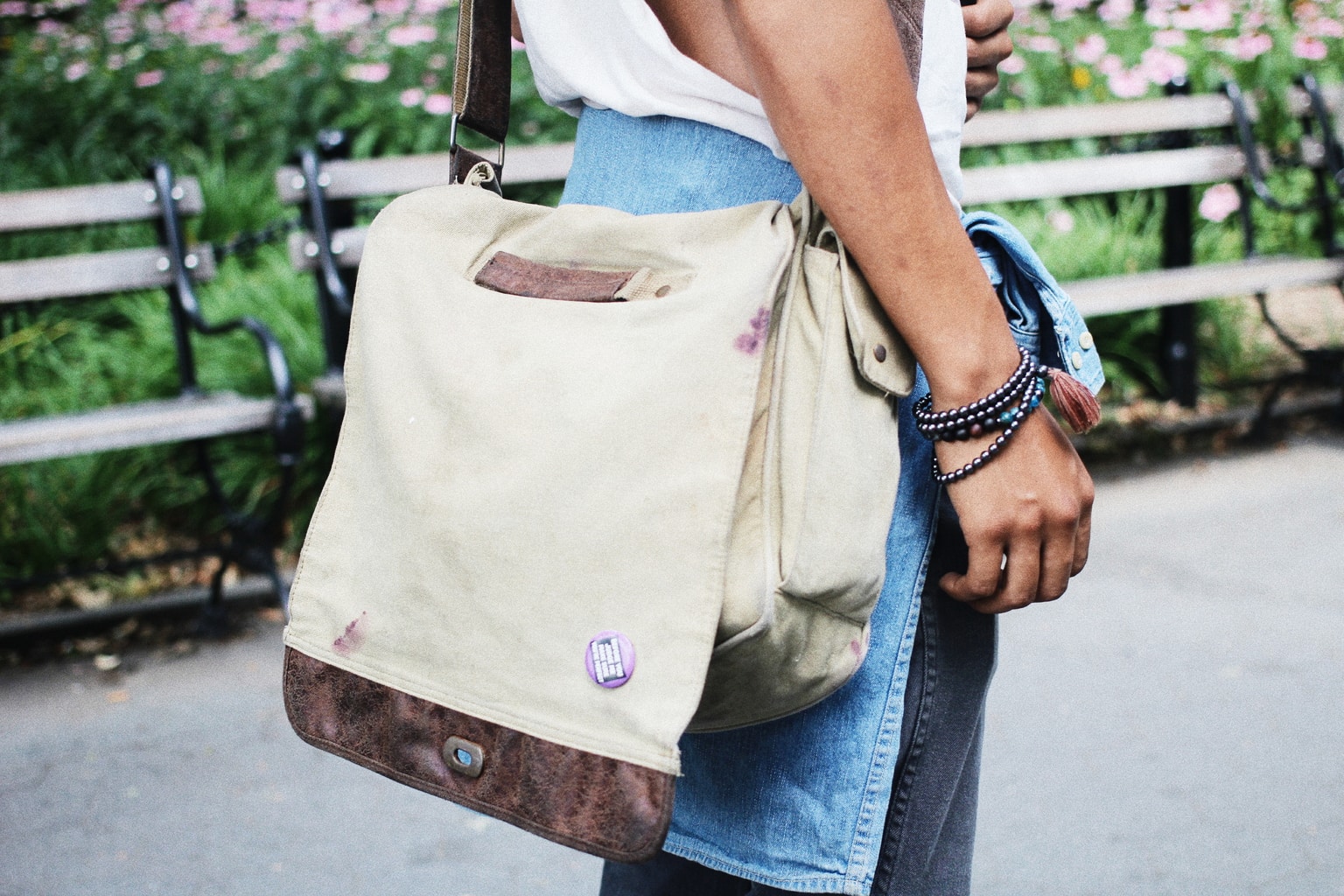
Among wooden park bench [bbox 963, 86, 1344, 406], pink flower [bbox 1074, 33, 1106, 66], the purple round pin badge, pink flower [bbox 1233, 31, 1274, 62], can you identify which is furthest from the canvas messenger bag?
pink flower [bbox 1233, 31, 1274, 62]

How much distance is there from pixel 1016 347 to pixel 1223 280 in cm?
389

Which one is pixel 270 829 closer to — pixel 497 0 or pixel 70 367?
pixel 497 0

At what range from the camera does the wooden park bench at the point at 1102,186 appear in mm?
3844

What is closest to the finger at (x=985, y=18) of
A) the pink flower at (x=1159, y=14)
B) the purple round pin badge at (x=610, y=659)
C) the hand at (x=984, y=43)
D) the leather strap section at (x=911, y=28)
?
the hand at (x=984, y=43)

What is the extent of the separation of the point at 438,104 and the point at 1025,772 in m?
3.80

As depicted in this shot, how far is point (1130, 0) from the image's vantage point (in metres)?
7.15

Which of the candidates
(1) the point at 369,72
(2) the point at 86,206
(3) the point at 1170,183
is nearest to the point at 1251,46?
(3) the point at 1170,183

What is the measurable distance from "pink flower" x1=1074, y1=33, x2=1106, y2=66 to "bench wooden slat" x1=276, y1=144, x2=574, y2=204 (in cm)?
317

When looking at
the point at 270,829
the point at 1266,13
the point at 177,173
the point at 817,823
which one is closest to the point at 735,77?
the point at 817,823

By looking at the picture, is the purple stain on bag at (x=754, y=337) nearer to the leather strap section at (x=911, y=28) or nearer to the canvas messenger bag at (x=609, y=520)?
the canvas messenger bag at (x=609, y=520)

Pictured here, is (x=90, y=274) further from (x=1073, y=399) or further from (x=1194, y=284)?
(x=1194, y=284)

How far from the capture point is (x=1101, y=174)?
190 inches

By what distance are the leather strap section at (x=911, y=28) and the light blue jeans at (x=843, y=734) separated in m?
0.13

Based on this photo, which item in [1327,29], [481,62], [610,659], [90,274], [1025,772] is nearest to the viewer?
[610,659]
